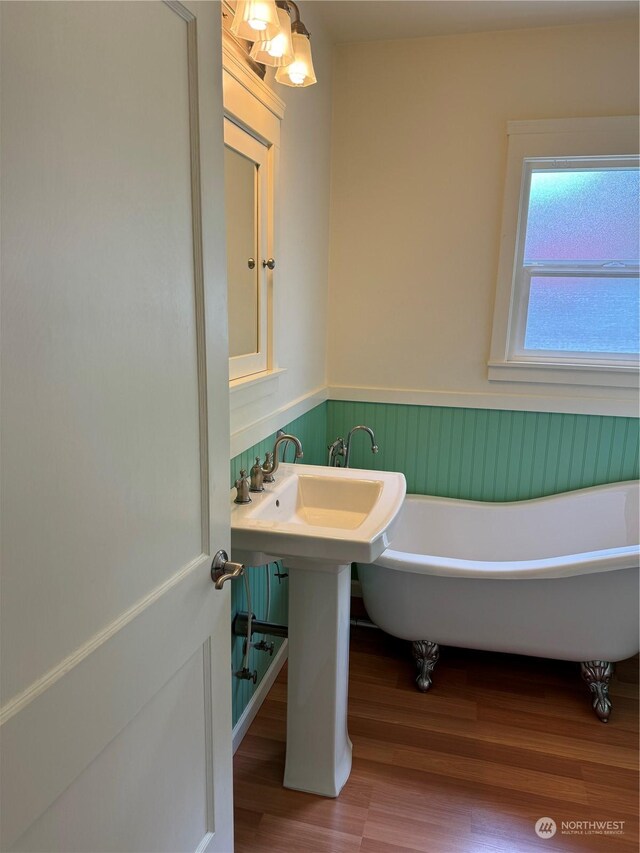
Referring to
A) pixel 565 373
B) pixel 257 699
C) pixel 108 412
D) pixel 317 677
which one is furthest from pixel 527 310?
pixel 108 412

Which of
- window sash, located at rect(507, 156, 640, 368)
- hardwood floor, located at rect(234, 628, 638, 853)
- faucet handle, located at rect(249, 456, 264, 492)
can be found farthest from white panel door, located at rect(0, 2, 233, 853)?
window sash, located at rect(507, 156, 640, 368)

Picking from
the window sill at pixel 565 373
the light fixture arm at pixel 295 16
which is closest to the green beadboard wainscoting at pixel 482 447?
the window sill at pixel 565 373

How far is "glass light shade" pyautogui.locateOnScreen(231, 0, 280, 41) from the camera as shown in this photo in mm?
1357

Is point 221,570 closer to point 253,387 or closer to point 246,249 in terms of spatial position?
point 253,387

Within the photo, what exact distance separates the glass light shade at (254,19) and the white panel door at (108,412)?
470mm

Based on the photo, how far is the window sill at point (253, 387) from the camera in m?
1.70

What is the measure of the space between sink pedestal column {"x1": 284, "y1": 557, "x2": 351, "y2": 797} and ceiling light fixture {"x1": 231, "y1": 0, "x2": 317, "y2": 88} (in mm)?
1344

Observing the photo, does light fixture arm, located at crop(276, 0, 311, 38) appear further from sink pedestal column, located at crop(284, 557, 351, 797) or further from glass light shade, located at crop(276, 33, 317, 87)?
sink pedestal column, located at crop(284, 557, 351, 797)

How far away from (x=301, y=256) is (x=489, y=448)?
1243 millimetres

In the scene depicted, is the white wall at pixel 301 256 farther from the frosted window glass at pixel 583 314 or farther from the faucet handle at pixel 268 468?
the frosted window glass at pixel 583 314

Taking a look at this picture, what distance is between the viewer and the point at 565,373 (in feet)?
8.54

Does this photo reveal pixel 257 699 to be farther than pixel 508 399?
No

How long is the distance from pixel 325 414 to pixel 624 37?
77.9 inches

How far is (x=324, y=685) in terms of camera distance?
1.71m
